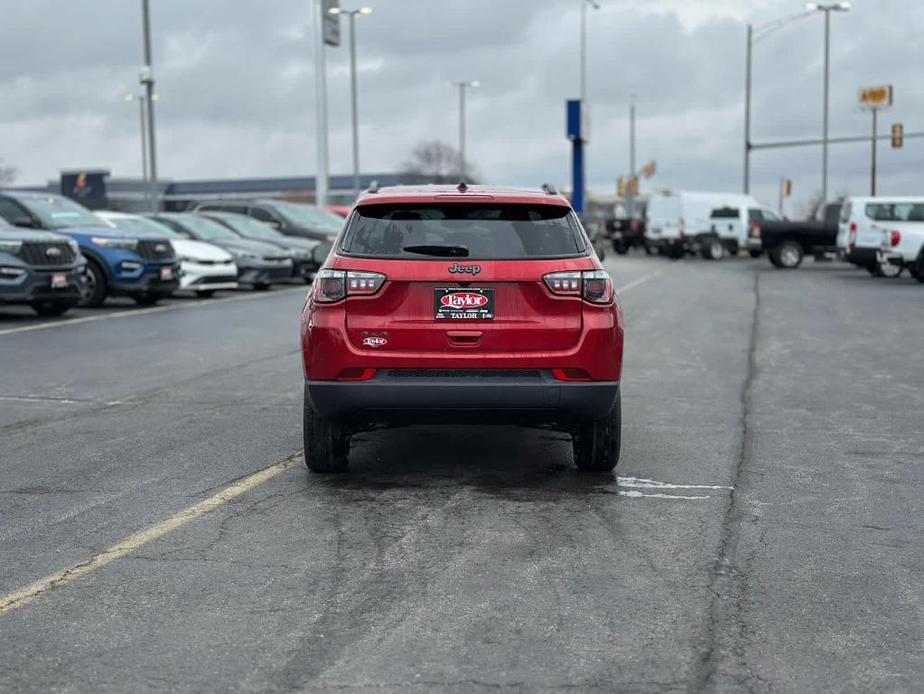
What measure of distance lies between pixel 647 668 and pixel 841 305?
64.1 feet

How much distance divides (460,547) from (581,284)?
171 cm

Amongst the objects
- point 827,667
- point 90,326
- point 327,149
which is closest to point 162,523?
point 827,667

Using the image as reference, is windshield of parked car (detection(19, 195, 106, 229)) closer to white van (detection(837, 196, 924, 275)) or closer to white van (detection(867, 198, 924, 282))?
white van (detection(867, 198, 924, 282))

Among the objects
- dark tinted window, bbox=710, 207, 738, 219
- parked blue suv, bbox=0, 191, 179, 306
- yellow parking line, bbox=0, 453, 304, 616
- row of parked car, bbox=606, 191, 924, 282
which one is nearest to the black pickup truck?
row of parked car, bbox=606, 191, 924, 282

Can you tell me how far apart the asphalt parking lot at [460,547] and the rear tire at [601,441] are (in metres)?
0.14

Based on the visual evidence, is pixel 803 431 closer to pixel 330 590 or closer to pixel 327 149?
pixel 330 590

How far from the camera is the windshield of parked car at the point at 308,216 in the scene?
31.4m

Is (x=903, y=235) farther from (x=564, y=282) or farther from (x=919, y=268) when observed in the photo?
(x=564, y=282)

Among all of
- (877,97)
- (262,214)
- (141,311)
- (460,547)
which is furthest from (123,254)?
(877,97)

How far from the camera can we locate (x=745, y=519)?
21.3 ft

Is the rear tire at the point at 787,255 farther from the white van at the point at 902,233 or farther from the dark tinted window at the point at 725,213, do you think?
the dark tinted window at the point at 725,213

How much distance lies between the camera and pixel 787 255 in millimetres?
39938

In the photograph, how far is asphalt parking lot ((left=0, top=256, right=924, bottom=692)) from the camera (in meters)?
4.37

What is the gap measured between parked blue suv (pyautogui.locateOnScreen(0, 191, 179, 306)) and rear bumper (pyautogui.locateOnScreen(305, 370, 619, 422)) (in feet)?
46.9
